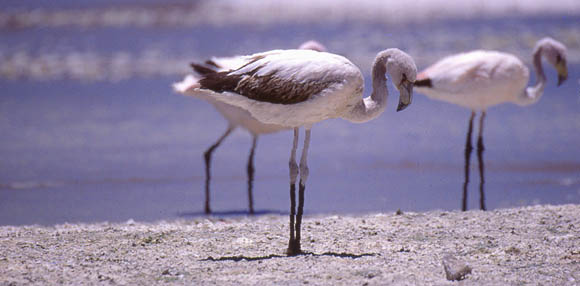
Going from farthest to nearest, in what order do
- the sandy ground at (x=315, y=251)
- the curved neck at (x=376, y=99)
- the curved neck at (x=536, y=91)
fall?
the curved neck at (x=536, y=91), the curved neck at (x=376, y=99), the sandy ground at (x=315, y=251)

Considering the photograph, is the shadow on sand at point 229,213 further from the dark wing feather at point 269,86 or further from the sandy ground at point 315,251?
the dark wing feather at point 269,86

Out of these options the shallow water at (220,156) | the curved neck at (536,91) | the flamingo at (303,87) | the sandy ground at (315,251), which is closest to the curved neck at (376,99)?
the flamingo at (303,87)

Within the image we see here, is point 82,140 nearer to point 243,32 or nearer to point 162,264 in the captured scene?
point 162,264

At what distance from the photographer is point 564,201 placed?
8.62 meters

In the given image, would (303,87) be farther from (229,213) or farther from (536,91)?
(536,91)

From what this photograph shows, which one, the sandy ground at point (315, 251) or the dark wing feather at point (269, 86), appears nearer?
the sandy ground at point (315, 251)

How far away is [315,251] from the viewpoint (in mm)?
6094

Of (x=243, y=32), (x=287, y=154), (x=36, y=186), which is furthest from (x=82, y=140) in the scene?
(x=243, y=32)

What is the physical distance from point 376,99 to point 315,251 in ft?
4.16

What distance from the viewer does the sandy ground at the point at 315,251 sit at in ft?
17.1

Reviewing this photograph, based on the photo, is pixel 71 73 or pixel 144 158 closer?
pixel 144 158

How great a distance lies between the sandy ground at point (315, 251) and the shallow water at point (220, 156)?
1422 millimetres

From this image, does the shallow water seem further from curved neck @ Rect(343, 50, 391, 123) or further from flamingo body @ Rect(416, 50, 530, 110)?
curved neck @ Rect(343, 50, 391, 123)

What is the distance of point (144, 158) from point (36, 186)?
177 cm
